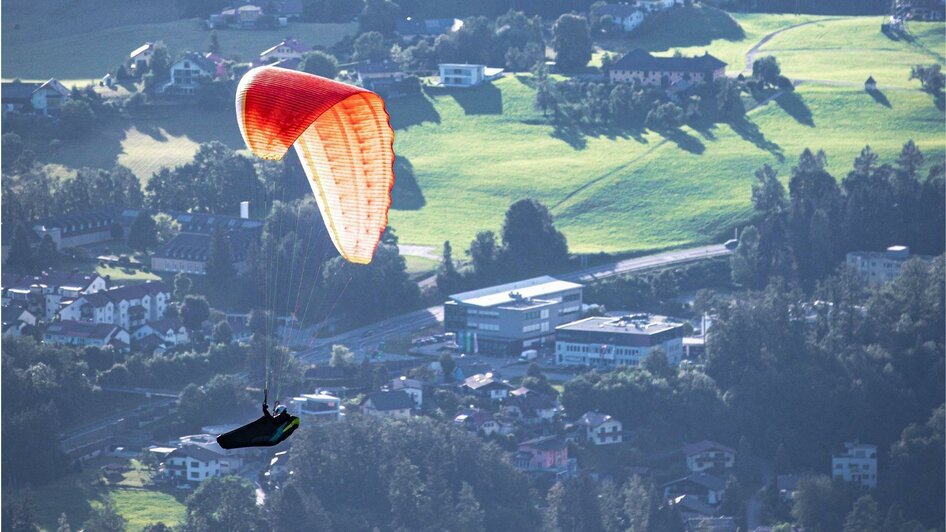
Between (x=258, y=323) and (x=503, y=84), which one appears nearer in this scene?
(x=258, y=323)

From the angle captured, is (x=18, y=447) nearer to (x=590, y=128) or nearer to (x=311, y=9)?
(x=590, y=128)

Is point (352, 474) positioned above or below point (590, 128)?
below

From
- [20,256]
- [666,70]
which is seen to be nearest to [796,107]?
[666,70]

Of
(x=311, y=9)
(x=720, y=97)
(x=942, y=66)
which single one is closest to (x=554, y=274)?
(x=720, y=97)

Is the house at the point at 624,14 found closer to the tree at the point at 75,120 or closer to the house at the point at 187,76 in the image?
the house at the point at 187,76

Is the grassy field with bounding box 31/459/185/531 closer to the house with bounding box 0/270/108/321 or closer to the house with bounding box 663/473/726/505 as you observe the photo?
the house with bounding box 663/473/726/505

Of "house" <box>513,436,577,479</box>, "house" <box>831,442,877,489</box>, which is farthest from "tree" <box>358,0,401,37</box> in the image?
"house" <box>513,436,577,479</box>
